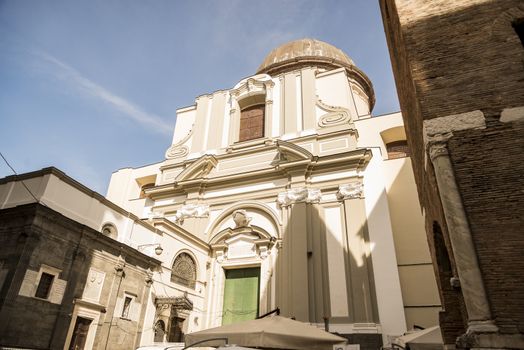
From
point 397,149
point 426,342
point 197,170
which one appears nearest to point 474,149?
point 426,342

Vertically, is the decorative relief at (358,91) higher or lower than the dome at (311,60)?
lower

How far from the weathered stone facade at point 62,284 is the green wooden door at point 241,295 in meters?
4.00

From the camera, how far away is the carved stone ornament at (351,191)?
43.9ft

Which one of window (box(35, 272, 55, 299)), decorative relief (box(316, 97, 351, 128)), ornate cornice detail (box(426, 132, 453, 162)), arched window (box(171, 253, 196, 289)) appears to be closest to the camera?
ornate cornice detail (box(426, 132, 453, 162))

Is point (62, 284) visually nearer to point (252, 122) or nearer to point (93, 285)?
point (93, 285)

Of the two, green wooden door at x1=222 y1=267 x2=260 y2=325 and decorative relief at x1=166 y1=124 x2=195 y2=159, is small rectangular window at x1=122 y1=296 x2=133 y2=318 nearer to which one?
green wooden door at x1=222 y1=267 x2=260 y2=325

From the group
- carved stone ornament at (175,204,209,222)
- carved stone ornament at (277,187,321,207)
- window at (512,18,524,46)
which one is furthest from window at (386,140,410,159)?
window at (512,18,524,46)

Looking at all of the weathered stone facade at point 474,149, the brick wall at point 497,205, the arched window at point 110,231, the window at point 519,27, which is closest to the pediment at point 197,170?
the arched window at point 110,231

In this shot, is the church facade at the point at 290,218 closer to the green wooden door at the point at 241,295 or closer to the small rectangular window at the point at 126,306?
the green wooden door at the point at 241,295

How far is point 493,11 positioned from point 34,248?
1004 cm

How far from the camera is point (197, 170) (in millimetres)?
16188

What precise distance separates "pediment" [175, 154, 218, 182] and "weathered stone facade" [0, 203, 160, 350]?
6.30 meters

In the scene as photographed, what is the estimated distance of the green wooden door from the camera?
13078 mm

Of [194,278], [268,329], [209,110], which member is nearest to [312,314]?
[194,278]
